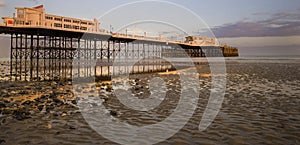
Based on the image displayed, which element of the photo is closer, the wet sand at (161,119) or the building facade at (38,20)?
the wet sand at (161,119)

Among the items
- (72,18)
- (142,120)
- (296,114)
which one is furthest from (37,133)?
(72,18)

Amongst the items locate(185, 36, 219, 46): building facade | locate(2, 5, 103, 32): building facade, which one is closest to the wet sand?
locate(2, 5, 103, 32): building facade

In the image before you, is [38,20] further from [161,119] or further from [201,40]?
[201,40]

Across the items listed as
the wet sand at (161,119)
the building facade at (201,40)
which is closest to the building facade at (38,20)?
the wet sand at (161,119)

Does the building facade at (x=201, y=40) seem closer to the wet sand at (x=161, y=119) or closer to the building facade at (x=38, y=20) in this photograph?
the building facade at (x=38, y=20)

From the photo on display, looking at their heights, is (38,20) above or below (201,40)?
below

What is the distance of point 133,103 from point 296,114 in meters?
7.26

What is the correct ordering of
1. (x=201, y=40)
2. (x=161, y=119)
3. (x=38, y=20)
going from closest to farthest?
(x=161, y=119), (x=38, y=20), (x=201, y=40)

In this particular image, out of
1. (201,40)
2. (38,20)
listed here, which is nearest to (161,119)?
(38,20)

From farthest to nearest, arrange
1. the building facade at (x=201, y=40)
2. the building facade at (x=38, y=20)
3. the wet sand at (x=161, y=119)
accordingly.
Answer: the building facade at (x=201, y=40) → the building facade at (x=38, y=20) → the wet sand at (x=161, y=119)

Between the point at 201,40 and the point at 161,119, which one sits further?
the point at 201,40

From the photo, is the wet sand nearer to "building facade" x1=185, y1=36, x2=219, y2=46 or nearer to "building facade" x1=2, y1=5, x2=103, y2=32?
"building facade" x1=2, y1=5, x2=103, y2=32

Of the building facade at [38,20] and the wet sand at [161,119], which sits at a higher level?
the building facade at [38,20]

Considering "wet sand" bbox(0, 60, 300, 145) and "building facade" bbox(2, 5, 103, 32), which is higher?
"building facade" bbox(2, 5, 103, 32)
